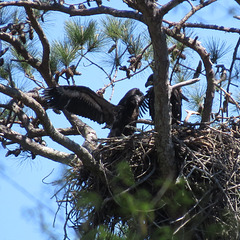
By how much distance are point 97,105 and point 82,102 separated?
0.59 feet

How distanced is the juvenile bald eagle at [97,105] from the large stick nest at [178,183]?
95 centimetres

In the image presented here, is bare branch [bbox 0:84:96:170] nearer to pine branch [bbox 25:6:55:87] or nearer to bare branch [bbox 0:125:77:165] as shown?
bare branch [bbox 0:125:77:165]

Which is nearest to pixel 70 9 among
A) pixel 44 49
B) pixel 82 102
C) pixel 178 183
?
pixel 44 49

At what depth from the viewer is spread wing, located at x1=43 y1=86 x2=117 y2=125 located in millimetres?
6180

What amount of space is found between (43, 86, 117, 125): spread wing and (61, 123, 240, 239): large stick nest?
3.37ft

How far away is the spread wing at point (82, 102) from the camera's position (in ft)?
20.3

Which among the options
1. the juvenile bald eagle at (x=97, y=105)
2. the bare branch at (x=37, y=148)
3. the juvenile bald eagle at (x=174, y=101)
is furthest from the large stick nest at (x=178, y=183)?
the juvenile bald eagle at (x=174, y=101)

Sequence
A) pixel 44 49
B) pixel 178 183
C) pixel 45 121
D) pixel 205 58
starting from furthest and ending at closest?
pixel 44 49 < pixel 205 58 < pixel 178 183 < pixel 45 121

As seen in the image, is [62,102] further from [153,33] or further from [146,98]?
[153,33]

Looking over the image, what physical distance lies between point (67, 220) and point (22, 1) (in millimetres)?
2176

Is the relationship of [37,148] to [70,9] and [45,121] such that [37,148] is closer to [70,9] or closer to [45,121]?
[45,121]

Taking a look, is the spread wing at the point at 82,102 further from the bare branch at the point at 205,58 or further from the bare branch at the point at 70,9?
the bare branch at the point at 205,58

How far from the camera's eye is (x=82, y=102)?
6.31 meters

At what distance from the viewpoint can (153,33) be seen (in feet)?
14.2
